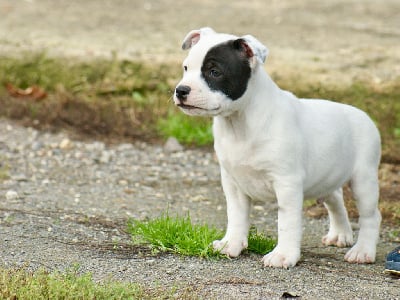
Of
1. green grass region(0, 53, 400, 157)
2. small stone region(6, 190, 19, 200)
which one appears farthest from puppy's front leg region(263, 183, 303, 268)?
green grass region(0, 53, 400, 157)

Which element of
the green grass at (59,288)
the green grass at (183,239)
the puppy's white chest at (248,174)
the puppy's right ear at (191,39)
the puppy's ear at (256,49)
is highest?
the puppy's ear at (256,49)

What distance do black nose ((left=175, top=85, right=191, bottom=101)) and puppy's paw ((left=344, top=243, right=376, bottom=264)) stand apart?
60.8 inches

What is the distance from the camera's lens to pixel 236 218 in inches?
208

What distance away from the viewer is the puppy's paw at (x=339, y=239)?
600cm

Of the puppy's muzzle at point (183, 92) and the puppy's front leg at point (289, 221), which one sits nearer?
the puppy's muzzle at point (183, 92)

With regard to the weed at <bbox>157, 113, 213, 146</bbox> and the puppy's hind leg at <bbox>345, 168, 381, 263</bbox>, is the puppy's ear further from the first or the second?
the weed at <bbox>157, 113, 213, 146</bbox>

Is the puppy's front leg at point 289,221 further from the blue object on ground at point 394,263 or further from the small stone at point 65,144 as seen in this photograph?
the small stone at point 65,144

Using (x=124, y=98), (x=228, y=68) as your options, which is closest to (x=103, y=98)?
(x=124, y=98)

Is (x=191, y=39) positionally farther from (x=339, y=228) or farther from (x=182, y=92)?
(x=339, y=228)

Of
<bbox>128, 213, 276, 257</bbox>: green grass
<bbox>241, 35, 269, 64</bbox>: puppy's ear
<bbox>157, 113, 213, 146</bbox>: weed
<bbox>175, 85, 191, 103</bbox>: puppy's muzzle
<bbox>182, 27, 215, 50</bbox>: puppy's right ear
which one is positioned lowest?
<bbox>157, 113, 213, 146</bbox>: weed

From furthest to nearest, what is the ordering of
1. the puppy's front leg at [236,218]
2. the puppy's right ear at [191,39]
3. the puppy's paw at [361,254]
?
the puppy's paw at [361,254], the puppy's right ear at [191,39], the puppy's front leg at [236,218]

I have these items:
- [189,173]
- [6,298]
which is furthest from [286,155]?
[189,173]

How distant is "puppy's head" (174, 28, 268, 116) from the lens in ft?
15.7

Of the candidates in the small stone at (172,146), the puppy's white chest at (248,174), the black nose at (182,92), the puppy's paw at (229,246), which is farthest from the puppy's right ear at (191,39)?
the small stone at (172,146)
